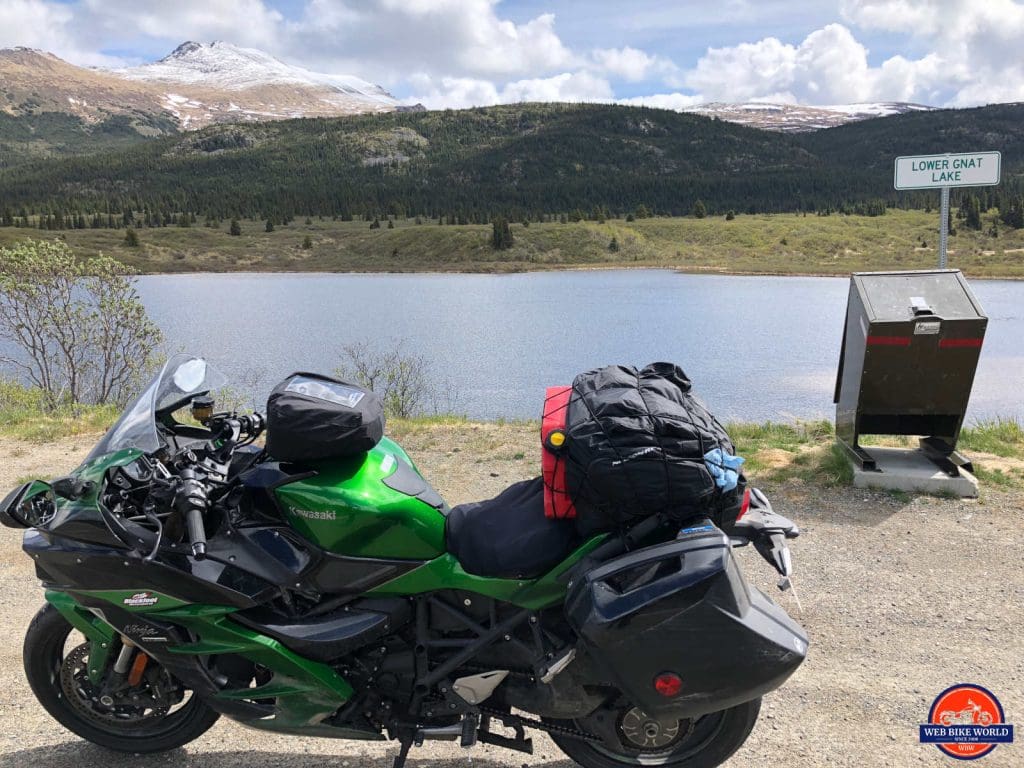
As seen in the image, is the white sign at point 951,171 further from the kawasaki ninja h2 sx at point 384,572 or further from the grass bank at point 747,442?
the kawasaki ninja h2 sx at point 384,572

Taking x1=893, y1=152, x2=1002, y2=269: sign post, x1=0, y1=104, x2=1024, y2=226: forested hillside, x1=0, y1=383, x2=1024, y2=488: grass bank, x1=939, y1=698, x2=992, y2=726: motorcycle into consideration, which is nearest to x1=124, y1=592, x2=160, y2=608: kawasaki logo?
x1=939, y1=698, x2=992, y2=726: motorcycle

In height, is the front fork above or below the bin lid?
below

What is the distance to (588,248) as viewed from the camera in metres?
49.2

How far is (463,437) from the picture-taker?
8516mm

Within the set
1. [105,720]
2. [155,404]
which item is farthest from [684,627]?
[105,720]

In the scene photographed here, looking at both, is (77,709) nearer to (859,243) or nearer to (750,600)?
(750,600)

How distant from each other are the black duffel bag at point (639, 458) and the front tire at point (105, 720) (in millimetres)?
1941

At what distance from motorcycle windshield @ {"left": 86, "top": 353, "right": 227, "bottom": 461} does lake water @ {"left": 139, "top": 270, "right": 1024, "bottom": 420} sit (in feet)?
26.6

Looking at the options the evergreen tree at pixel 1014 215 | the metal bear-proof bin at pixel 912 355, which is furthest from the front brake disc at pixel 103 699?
the evergreen tree at pixel 1014 215

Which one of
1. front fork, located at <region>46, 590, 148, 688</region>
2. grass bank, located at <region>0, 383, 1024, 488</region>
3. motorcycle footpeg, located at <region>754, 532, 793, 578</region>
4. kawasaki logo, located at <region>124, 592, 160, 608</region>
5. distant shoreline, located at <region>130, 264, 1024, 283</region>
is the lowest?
distant shoreline, located at <region>130, 264, 1024, 283</region>

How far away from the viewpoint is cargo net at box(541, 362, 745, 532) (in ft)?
7.94

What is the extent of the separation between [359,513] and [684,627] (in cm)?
115

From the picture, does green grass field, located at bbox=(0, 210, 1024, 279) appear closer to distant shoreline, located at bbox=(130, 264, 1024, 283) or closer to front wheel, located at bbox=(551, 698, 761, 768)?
distant shoreline, located at bbox=(130, 264, 1024, 283)

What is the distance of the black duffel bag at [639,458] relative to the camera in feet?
7.93
